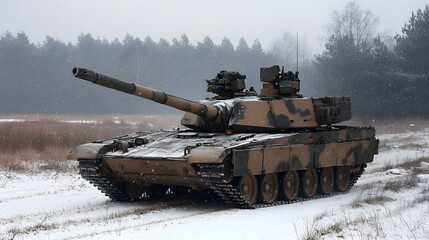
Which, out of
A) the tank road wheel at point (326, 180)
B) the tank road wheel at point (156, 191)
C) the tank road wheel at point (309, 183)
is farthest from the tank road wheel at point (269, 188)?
the tank road wheel at point (156, 191)

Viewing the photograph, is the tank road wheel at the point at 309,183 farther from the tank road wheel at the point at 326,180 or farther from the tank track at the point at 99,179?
the tank track at the point at 99,179

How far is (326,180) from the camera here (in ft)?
50.0

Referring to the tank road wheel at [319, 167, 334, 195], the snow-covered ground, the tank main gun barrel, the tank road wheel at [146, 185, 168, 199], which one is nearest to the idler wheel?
the tank road wheel at [146, 185, 168, 199]

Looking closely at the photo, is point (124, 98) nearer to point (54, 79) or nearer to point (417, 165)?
point (54, 79)

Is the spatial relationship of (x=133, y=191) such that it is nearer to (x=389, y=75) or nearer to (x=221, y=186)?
(x=221, y=186)

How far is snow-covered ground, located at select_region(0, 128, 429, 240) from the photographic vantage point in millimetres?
9586

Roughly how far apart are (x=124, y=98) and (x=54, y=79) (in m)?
7.35

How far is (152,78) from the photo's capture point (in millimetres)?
65750

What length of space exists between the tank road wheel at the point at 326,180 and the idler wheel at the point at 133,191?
4215 mm

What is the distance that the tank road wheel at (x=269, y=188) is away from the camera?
12.8 metres

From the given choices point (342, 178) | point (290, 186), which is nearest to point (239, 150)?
point (290, 186)

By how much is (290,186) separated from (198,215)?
9.82 feet

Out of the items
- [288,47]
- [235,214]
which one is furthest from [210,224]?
[288,47]

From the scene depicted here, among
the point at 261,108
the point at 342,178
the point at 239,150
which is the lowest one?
the point at 342,178
